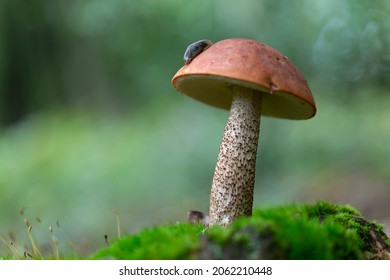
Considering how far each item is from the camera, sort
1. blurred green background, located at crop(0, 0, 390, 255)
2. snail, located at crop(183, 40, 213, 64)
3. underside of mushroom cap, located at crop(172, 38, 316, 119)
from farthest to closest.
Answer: blurred green background, located at crop(0, 0, 390, 255) < snail, located at crop(183, 40, 213, 64) < underside of mushroom cap, located at crop(172, 38, 316, 119)

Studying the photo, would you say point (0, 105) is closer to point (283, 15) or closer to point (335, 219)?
point (283, 15)

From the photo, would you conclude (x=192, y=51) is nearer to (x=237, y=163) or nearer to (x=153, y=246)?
(x=237, y=163)

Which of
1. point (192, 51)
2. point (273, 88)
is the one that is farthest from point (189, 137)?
point (273, 88)

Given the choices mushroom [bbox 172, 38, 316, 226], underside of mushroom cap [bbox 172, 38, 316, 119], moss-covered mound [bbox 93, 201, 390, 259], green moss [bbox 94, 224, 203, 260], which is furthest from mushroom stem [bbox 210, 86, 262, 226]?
moss-covered mound [bbox 93, 201, 390, 259]

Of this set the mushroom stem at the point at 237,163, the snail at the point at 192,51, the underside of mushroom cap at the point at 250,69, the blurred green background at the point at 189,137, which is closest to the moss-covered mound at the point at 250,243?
the mushroom stem at the point at 237,163

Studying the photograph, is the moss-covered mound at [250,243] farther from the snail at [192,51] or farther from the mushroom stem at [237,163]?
the snail at [192,51]

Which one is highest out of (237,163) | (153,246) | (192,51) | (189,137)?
(192,51)

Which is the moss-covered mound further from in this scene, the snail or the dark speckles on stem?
the snail
